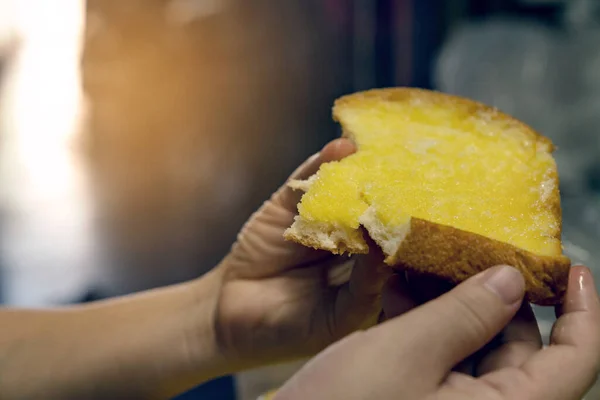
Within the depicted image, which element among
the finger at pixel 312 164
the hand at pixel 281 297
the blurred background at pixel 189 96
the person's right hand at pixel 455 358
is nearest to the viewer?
the person's right hand at pixel 455 358

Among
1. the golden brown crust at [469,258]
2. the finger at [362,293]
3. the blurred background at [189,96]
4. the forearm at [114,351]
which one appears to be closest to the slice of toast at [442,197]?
the golden brown crust at [469,258]

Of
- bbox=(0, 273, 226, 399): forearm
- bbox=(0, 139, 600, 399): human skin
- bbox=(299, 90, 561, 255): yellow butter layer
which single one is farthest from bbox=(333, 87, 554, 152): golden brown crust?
bbox=(0, 273, 226, 399): forearm

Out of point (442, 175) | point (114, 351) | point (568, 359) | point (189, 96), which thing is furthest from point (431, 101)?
point (189, 96)

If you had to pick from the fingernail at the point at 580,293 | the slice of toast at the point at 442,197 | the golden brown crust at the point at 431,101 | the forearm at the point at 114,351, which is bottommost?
the forearm at the point at 114,351

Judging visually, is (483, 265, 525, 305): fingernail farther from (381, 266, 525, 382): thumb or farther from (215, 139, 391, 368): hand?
(215, 139, 391, 368): hand

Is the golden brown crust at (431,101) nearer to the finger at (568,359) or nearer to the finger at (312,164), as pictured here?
the finger at (312,164)

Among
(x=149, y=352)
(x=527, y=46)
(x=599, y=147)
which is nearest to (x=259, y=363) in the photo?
(x=149, y=352)

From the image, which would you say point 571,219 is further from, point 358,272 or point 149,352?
point 149,352

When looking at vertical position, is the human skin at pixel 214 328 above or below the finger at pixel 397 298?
below
